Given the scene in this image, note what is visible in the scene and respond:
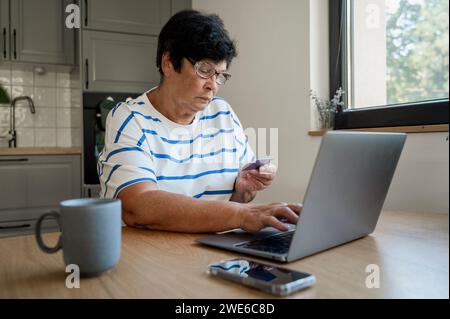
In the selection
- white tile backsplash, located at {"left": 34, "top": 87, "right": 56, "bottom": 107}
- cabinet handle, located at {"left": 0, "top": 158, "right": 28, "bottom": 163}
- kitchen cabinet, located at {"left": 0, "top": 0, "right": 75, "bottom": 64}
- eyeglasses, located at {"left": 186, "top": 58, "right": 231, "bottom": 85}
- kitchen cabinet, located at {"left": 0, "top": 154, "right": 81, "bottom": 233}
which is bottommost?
kitchen cabinet, located at {"left": 0, "top": 154, "right": 81, "bottom": 233}

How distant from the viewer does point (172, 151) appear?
1233mm

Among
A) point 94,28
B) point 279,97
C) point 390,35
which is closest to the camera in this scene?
point 390,35

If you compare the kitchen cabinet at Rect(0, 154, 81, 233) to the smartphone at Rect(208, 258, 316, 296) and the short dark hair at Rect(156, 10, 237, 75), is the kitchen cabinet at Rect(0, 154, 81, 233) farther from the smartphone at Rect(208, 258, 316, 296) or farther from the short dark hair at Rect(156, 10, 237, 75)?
the smartphone at Rect(208, 258, 316, 296)

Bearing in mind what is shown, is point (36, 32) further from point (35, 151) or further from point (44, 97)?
point (35, 151)

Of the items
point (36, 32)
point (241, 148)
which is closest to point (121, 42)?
point (36, 32)

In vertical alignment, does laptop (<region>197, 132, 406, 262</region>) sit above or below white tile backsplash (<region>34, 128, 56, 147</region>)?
below

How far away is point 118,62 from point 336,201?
256 cm

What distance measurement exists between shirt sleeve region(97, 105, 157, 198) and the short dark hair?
237 millimetres

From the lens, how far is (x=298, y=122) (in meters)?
2.03

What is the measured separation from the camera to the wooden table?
0.51 m

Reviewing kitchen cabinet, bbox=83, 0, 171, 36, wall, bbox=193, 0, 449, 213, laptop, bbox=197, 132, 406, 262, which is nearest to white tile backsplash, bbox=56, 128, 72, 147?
kitchen cabinet, bbox=83, 0, 171, 36
